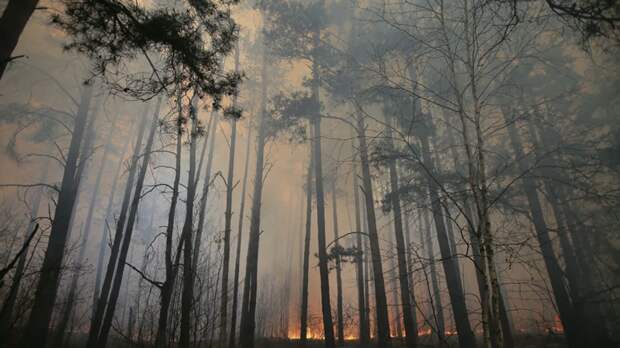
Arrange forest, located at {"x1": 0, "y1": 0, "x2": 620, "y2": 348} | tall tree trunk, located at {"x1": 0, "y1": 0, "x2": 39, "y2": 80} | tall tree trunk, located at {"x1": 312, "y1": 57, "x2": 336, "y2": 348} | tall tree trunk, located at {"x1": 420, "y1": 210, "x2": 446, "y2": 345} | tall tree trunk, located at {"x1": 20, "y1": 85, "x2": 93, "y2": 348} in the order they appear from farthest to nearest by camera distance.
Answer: tall tree trunk, located at {"x1": 312, "y1": 57, "x2": 336, "y2": 348}
tall tree trunk, located at {"x1": 20, "y1": 85, "x2": 93, "y2": 348}
forest, located at {"x1": 0, "y1": 0, "x2": 620, "y2": 348}
tall tree trunk, located at {"x1": 0, "y1": 0, "x2": 39, "y2": 80}
tall tree trunk, located at {"x1": 420, "y1": 210, "x2": 446, "y2": 345}

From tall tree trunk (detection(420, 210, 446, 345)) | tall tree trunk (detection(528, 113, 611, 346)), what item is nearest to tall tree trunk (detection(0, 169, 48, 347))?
Answer: tall tree trunk (detection(420, 210, 446, 345))

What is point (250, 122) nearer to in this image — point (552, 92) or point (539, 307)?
point (552, 92)

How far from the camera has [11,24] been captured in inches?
129

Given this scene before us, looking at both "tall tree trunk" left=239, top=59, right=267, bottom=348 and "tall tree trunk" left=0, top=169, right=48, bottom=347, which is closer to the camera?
"tall tree trunk" left=0, top=169, right=48, bottom=347

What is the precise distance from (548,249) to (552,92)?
7258 mm

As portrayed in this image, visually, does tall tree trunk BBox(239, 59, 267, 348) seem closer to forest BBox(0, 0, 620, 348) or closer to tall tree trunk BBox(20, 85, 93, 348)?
forest BBox(0, 0, 620, 348)

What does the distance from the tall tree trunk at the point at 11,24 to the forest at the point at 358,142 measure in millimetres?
16

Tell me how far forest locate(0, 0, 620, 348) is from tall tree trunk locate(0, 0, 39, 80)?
0.05 feet

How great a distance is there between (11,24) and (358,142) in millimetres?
13284

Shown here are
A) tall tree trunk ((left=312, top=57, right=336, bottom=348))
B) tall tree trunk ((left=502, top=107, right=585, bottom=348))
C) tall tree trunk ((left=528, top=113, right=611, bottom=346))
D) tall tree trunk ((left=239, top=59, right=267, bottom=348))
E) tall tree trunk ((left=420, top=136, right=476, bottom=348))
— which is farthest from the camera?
tall tree trunk ((left=239, top=59, right=267, bottom=348))

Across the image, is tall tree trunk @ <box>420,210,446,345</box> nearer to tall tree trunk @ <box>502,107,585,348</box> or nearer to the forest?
the forest

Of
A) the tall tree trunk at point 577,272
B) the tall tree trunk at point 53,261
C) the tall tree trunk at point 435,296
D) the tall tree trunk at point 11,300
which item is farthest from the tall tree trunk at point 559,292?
the tall tree trunk at point 53,261

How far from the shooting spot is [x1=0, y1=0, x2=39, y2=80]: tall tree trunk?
320 centimetres

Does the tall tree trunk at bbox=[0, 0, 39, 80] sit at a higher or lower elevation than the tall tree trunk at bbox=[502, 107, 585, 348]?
higher
